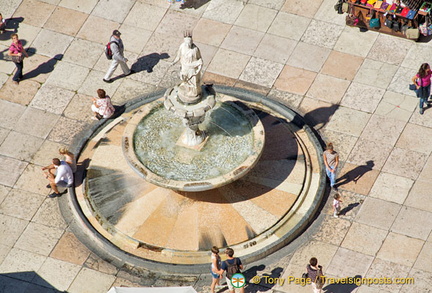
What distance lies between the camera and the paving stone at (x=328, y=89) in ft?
82.3

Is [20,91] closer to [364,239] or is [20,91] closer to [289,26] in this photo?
[289,26]

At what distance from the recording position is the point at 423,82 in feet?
77.8

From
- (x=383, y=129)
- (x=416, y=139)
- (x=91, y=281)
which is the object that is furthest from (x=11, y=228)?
(x=416, y=139)

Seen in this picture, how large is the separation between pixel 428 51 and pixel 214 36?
20.7 feet

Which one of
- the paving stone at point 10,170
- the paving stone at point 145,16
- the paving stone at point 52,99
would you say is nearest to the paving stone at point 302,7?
the paving stone at point 145,16

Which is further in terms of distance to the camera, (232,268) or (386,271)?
(386,271)

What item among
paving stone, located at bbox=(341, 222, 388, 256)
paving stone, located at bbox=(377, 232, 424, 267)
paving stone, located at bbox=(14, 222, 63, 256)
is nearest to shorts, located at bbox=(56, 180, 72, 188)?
paving stone, located at bbox=(14, 222, 63, 256)

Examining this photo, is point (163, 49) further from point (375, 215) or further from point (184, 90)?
point (375, 215)

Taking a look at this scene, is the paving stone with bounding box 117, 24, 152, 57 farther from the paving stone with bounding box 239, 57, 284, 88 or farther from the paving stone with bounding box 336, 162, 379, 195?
the paving stone with bounding box 336, 162, 379, 195

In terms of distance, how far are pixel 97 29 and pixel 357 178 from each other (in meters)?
9.55

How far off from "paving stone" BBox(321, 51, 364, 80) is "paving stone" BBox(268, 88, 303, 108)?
1285mm

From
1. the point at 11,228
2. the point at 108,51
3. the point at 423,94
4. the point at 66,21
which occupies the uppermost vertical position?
the point at 423,94

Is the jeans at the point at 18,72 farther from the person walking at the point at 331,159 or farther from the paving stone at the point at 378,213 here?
the paving stone at the point at 378,213

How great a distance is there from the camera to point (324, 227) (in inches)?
869
